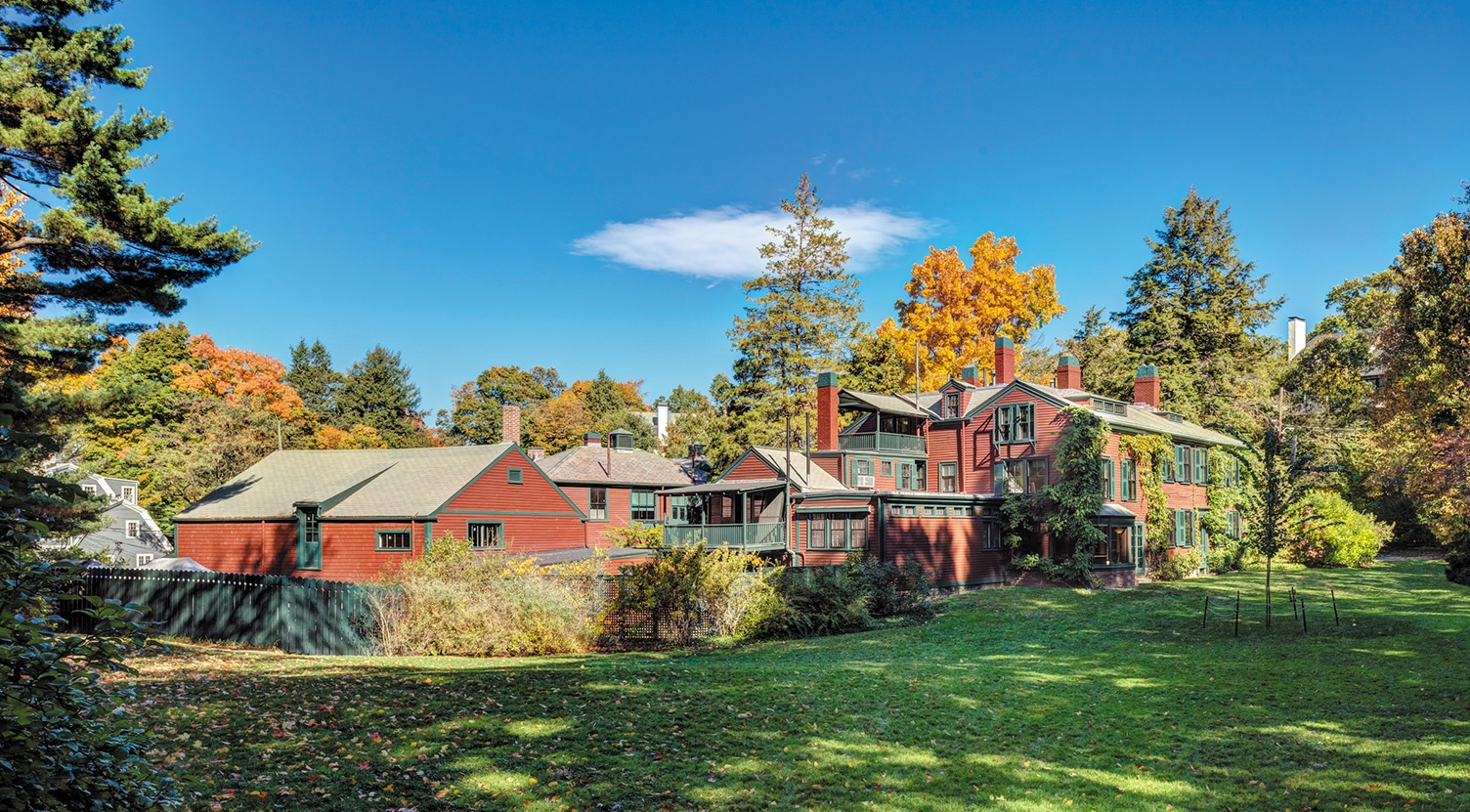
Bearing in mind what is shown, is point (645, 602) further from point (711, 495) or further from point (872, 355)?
point (872, 355)

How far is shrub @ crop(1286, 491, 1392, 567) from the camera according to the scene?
38.7m

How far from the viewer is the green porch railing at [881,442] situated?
135 ft

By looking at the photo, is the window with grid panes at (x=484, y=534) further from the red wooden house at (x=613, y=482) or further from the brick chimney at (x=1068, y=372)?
the brick chimney at (x=1068, y=372)

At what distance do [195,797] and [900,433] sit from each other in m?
38.0

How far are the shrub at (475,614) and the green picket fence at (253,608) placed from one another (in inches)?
31.7

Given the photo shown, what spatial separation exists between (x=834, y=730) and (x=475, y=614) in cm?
1085

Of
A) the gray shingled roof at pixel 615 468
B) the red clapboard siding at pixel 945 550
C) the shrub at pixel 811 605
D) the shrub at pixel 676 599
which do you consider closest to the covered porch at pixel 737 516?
the red clapboard siding at pixel 945 550

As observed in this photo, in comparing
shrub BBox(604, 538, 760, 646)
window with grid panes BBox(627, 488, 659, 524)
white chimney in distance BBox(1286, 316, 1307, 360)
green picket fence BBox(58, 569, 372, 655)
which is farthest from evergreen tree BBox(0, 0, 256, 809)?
white chimney in distance BBox(1286, 316, 1307, 360)

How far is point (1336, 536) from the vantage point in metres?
38.8

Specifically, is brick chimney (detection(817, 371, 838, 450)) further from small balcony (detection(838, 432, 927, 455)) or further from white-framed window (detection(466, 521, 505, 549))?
white-framed window (detection(466, 521, 505, 549))

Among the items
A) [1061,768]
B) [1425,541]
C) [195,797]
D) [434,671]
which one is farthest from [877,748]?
[1425,541]

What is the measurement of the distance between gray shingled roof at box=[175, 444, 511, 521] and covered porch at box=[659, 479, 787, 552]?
8605 mm

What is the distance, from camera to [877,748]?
973 centimetres

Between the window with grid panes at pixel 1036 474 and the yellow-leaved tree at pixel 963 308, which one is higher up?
the yellow-leaved tree at pixel 963 308
